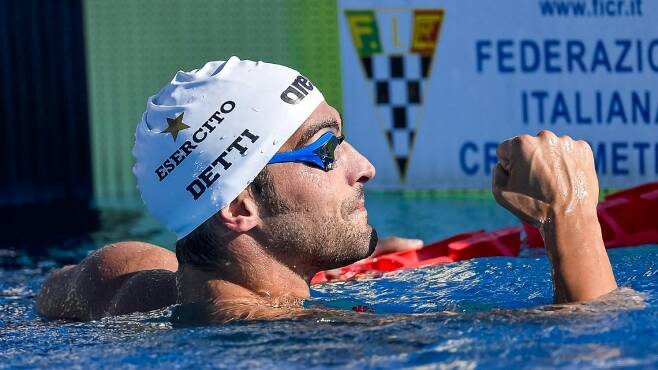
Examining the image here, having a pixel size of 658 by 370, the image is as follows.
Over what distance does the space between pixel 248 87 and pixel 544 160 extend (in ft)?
2.44

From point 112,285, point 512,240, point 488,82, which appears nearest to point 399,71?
point 488,82

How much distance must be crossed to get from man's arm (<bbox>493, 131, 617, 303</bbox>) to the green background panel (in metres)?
3.56

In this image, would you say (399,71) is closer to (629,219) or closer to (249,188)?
(629,219)

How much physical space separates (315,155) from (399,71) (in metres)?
3.27

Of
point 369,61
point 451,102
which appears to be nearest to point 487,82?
point 451,102

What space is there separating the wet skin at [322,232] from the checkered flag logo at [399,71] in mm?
3050

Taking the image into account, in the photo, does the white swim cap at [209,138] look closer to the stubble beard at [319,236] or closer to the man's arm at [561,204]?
the stubble beard at [319,236]

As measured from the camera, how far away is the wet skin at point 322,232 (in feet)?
9.27

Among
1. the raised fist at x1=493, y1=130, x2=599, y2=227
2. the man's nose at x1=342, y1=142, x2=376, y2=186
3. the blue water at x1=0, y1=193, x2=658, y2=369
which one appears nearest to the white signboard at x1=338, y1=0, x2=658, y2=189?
the blue water at x1=0, y1=193, x2=658, y2=369

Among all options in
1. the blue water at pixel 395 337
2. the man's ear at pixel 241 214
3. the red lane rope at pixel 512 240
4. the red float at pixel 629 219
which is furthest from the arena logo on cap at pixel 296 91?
the red float at pixel 629 219

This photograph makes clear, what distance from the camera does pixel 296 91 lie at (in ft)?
10.2

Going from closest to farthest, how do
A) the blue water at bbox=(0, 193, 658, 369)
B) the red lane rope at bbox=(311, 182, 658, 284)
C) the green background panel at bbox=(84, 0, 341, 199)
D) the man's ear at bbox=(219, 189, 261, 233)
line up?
the blue water at bbox=(0, 193, 658, 369), the man's ear at bbox=(219, 189, 261, 233), the red lane rope at bbox=(311, 182, 658, 284), the green background panel at bbox=(84, 0, 341, 199)

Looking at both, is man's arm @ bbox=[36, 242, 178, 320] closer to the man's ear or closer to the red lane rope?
the man's ear

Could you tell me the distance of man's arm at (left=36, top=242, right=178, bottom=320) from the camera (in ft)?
10.7
